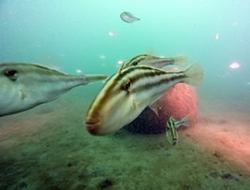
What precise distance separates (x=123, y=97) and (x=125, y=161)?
166 inches

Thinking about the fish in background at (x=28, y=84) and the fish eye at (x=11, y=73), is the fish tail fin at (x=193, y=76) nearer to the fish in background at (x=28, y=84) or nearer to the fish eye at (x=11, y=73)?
the fish in background at (x=28, y=84)

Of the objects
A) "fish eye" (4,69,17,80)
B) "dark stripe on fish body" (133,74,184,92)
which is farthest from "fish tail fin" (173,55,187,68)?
"fish eye" (4,69,17,80)

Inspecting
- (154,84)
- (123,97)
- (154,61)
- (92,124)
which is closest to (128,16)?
(154,61)

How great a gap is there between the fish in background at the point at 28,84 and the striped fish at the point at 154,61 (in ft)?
3.54

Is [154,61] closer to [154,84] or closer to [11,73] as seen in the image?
[154,84]

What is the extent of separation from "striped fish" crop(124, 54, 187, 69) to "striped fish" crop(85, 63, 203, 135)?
111 cm

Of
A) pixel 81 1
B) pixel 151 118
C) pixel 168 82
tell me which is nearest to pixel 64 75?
pixel 168 82

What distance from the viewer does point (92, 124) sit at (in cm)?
117

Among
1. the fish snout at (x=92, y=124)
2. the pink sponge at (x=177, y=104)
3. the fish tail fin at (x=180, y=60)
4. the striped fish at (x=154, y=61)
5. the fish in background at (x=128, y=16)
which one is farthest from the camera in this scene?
the fish in background at (x=128, y=16)

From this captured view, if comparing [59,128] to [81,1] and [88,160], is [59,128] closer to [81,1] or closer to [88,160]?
[88,160]

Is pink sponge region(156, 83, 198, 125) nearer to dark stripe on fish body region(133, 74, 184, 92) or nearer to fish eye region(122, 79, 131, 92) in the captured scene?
dark stripe on fish body region(133, 74, 184, 92)

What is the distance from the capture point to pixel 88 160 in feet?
17.3

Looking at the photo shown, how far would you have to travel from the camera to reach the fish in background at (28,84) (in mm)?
1749

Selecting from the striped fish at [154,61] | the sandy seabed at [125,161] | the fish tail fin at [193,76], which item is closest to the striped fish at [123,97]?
the fish tail fin at [193,76]
